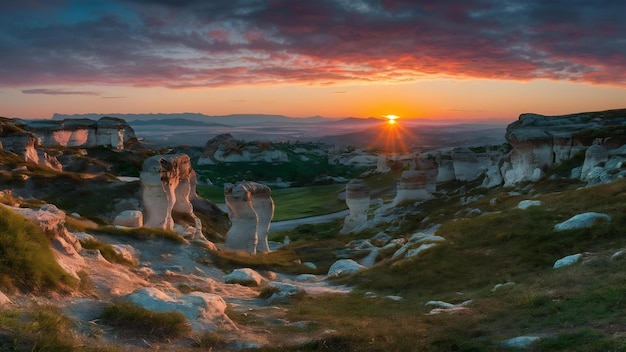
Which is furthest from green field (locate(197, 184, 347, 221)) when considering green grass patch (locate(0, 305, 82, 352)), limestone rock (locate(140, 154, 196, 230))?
green grass patch (locate(0, 305, 82, 352))

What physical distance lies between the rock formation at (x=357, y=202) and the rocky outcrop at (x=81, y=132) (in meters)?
55.2

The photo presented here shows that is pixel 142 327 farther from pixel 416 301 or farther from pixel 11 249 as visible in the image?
pixel 416 301

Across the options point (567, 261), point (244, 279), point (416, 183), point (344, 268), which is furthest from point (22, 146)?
point (567, 261)

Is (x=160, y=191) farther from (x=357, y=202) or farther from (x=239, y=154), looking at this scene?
(x=239, y=154)

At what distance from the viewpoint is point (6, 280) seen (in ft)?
33.6

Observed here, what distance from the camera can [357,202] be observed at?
5997cm

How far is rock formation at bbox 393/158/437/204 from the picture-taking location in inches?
2384

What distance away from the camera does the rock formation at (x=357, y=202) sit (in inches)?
2351

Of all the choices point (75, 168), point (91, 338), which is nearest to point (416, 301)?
point (91, 338)

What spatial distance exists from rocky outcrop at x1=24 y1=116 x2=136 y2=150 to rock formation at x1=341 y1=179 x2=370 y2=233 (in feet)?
181

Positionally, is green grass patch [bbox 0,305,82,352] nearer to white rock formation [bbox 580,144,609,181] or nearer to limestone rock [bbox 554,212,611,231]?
limestone rock [bbox 554,212,611,231]

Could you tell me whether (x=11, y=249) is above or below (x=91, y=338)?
above

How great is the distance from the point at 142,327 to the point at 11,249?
11.6ft

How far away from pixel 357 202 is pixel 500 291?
43.4 meters
